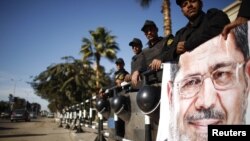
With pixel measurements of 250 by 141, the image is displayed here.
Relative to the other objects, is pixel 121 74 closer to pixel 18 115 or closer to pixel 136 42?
pixel 136 42

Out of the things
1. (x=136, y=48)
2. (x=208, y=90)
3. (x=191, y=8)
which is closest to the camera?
(x=208, y=90)

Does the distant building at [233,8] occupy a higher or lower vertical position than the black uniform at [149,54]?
higher

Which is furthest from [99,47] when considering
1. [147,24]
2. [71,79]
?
[147,24]

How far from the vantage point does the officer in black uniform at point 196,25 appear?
2.65 metres

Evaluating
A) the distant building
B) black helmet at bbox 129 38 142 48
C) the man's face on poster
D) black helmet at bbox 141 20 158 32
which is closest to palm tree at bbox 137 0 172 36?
the distant building

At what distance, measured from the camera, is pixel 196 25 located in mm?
3041

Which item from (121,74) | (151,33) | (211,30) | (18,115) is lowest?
(18,115)

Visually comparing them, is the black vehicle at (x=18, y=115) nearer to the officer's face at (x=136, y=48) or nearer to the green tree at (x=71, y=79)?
the green tree at (x=71, y=79)

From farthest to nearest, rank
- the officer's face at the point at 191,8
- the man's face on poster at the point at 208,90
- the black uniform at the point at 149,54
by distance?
the black uniform at the point at 149,54
the officer's face at the point at 191,8
the man's face on poster at the point at 208,90

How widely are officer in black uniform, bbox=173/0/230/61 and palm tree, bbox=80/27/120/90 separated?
2511 cm

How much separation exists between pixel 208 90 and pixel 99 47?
26779 mm

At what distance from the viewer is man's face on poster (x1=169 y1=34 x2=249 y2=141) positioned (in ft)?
6.37

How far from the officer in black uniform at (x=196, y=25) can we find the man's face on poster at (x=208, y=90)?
0.17 meters

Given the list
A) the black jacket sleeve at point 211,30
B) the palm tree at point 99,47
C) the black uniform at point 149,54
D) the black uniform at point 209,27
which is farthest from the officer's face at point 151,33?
the palm tree at point 99,47
